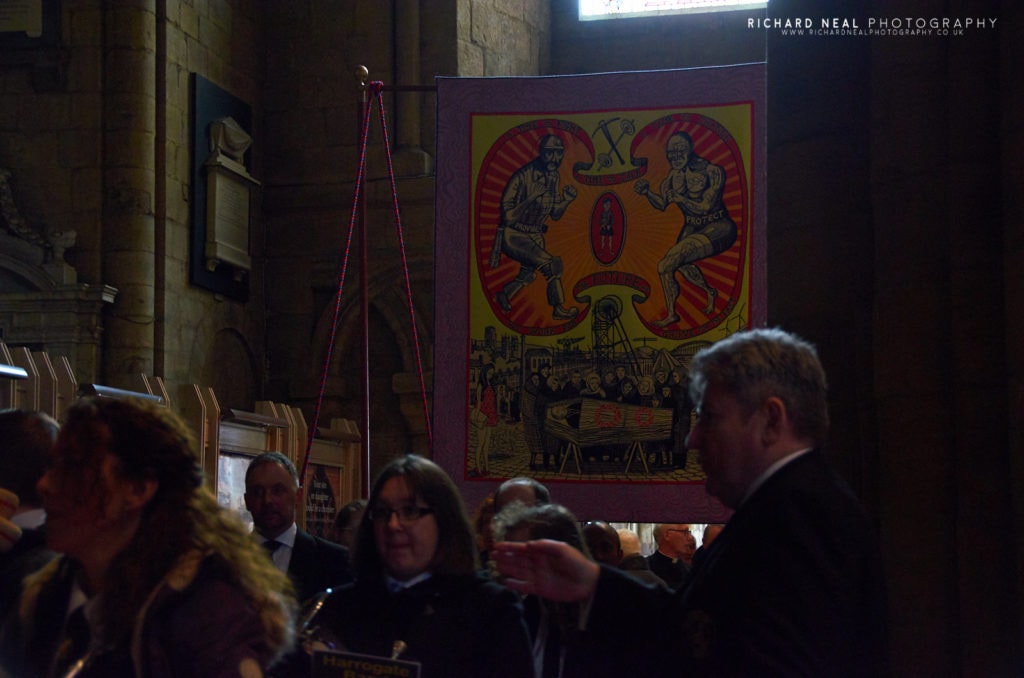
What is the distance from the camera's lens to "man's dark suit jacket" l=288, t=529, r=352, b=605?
4.88 m

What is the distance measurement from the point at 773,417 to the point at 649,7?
14.4m

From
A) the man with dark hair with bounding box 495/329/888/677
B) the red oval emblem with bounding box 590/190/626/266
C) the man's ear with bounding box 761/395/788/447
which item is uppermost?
the red oval emblem with bounding box 590/190/626/266

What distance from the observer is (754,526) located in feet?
7.09

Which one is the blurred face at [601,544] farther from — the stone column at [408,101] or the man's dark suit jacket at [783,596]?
the stone column at [408,101]

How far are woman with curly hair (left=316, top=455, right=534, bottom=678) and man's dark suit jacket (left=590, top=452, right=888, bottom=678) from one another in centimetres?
95

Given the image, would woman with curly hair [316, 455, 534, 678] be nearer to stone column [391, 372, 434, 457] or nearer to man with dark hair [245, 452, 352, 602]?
man with dark hair [245, 452, 352, 602]

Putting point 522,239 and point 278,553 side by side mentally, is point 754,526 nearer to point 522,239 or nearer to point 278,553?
point 278,553

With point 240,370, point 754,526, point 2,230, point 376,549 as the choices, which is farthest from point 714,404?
point 240,370

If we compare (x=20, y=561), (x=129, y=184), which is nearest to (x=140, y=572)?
(x=20, y=561)

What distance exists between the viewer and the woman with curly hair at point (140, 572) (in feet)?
6.84

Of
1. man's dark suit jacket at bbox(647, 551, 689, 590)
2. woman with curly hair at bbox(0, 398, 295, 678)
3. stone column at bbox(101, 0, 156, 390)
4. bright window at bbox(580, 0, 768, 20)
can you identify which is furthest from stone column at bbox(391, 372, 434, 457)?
woman with curly hair at bbox(0, 398, 295, 678)

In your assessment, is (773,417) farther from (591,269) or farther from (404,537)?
(591,269)

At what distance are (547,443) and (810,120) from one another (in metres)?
2.79

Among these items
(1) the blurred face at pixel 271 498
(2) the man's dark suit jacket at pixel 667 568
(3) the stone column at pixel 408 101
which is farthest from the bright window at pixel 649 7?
(1) the blurred face at pixel 271 498
